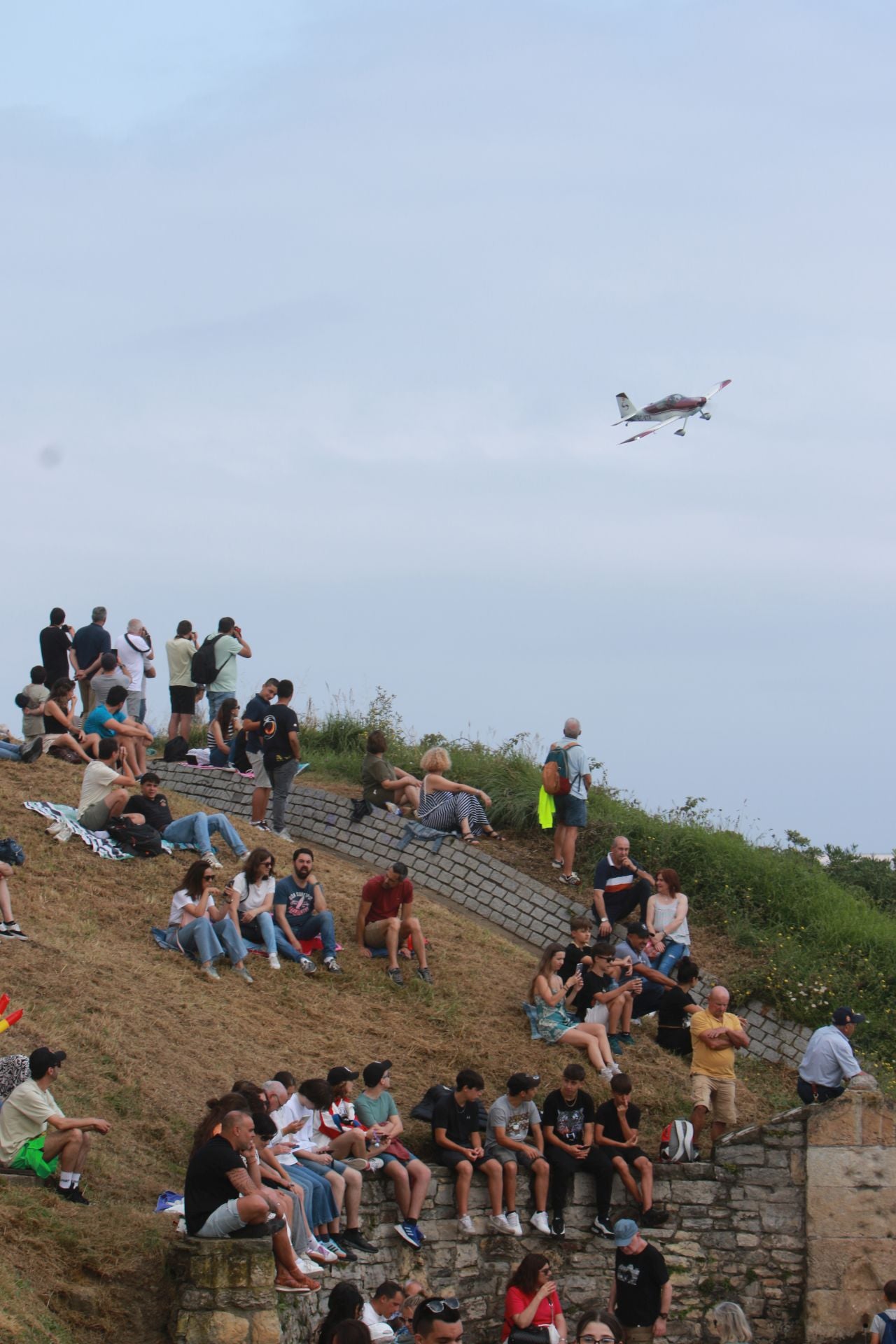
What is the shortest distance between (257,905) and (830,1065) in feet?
17.8

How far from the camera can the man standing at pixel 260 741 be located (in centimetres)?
1802

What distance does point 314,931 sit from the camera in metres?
14.8

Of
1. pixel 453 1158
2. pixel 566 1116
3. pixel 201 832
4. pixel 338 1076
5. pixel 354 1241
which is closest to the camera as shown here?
pixel 354 1241

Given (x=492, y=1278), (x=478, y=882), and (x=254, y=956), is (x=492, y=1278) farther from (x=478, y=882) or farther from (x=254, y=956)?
(x=478, y=882)

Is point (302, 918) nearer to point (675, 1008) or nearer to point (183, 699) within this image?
point (675, 1008)

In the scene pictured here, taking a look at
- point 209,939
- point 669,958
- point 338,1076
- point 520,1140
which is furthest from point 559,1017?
point 338,1076

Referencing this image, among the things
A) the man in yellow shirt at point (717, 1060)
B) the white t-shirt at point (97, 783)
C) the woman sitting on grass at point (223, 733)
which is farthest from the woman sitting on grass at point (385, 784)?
the man in yellow shirt at point (717, 1060)

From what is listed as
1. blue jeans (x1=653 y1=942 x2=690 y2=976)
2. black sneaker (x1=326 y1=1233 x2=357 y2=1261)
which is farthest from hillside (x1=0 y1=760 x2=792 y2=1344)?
black sneaker (x1=326 y1=1233 x2=357 y2=1261)

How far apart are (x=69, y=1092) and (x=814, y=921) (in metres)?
10.6

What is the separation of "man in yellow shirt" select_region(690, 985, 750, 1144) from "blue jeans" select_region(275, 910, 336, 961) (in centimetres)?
361

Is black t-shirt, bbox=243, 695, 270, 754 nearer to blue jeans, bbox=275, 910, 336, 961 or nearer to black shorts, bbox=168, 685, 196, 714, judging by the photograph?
black shorts, bbox=168, 685, 196, 714

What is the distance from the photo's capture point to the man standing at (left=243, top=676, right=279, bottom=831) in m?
18.0

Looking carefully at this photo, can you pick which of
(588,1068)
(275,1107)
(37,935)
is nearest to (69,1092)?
(275,1107)

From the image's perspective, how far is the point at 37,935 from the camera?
1325 cm
